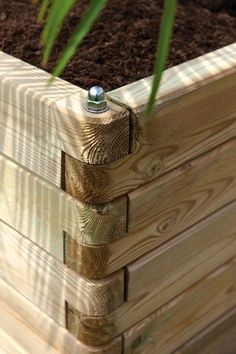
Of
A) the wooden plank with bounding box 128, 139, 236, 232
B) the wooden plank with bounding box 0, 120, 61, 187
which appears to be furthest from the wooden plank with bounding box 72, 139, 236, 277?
the wooden plank with bounding box 0, 120, 61, 187

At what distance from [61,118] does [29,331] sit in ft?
1.72

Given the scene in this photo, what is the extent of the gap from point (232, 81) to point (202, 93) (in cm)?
9

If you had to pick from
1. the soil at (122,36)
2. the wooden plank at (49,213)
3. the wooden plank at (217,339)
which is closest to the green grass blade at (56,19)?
the wooden plank at (49,213)

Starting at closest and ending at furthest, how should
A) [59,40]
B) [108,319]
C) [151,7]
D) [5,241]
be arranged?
[108,319]
[5,241]
[59,40]
[151,7]

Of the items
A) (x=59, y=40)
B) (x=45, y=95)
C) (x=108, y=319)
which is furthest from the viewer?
(x=59, y=40)

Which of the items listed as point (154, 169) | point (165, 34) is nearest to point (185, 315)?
point (154, 169)

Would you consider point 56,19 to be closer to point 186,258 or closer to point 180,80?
point 180,80

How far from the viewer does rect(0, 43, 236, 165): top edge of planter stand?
1026mm

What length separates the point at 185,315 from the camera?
4.77 feet

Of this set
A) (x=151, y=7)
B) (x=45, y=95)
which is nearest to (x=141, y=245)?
(x=45, y=95)

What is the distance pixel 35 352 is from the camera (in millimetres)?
1404

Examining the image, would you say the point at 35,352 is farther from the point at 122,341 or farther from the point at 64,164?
the point at 64,164

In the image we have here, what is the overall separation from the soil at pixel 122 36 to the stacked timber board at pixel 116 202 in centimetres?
17

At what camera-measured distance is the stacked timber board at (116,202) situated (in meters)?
1.08
